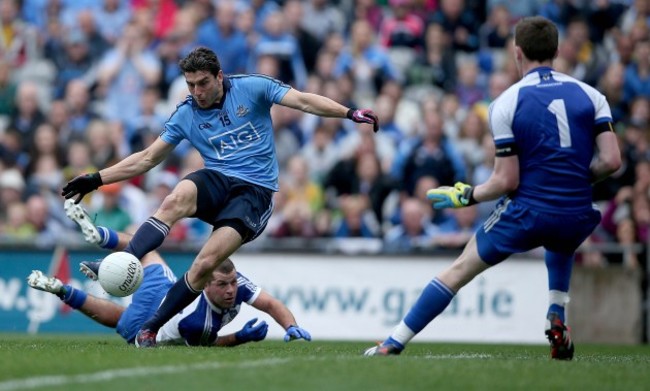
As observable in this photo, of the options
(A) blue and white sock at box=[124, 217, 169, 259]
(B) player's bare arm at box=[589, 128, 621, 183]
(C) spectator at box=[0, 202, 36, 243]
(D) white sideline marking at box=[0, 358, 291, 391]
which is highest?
(B) player's bare arm at box=[589, 128, 621, 183]

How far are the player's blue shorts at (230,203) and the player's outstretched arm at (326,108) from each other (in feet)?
2.46

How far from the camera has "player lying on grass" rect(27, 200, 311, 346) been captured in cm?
1009

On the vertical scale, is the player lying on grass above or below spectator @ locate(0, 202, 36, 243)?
above

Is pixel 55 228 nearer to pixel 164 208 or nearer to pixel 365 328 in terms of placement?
pixel 365 328

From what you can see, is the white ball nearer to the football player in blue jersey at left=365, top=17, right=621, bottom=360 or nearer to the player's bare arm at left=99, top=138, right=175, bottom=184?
the player's bare arm at left=99, top=138, right=175, bottom=184

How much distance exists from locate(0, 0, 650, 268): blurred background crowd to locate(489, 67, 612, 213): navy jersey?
7088 millimetres

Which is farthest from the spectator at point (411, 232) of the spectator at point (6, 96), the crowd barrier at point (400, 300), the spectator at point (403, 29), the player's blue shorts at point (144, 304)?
the spectator at point (6, 96)

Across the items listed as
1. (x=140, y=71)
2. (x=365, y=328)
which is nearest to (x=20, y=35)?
(x=140, y=71)

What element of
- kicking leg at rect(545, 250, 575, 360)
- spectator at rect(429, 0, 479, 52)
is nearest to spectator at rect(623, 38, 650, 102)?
spectator at rect(429, 0, 479, 52)

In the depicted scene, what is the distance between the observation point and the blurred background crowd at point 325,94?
53.4 feet

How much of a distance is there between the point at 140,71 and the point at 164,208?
9993 millimetres

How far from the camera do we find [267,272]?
15500 mm

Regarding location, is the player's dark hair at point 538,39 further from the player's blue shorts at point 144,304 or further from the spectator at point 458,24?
the spectator at point 458,24

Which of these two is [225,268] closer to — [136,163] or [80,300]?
[136,163]
